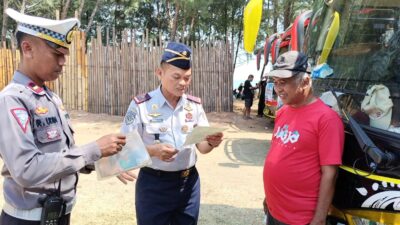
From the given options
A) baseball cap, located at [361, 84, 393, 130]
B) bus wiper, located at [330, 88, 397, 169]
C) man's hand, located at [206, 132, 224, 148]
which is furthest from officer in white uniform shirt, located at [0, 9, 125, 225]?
baseball cap, located at [361, 84, 393, 130]

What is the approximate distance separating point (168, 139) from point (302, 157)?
880mm

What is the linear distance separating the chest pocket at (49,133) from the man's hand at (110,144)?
0.71 ft

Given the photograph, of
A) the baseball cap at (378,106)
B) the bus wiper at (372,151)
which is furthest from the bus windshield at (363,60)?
the bus wiper at (372,151)

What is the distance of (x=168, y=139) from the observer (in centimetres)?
263

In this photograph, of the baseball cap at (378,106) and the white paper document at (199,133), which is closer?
the baseball cap at (378,106)

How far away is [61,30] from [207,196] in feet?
12.5

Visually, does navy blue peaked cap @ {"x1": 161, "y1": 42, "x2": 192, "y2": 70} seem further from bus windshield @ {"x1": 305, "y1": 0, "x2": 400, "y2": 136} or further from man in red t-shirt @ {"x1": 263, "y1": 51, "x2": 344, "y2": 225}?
bus windshield @ {"x1": 305, "y1": 0, "x2": 400, "y2": 136}

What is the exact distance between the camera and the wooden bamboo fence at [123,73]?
39.7ft

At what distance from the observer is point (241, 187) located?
228 inches

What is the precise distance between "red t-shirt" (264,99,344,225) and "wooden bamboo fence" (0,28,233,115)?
10.0 m

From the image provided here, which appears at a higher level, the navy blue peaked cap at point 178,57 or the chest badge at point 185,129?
the navy blue peaked cap at point 178,57

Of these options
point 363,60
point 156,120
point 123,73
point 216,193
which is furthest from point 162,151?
point 123,73

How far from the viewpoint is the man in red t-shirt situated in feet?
6.89

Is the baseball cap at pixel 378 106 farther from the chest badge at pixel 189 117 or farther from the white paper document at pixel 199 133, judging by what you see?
the chest badge at pixel 189 117
